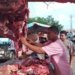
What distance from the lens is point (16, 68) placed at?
19.8 ft

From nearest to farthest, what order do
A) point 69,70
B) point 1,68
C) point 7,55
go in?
point 1,68 → point 69,70 → point 7,55

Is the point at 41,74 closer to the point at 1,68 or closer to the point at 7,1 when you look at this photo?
the point at 1,68

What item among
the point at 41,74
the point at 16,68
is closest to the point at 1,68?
the point at 16,68

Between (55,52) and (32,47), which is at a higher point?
(32,47)

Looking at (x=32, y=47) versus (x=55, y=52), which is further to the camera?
(x=55, y=52)

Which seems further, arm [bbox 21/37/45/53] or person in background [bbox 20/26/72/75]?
person in background [bbox 20/26/72/75]

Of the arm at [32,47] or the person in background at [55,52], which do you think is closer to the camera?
the arm at [32,47]

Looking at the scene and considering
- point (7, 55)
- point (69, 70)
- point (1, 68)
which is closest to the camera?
point (1, 68)

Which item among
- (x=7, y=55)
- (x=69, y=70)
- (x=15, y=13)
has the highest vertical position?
(x=15, y=13)

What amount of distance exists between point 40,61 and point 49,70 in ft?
0.70

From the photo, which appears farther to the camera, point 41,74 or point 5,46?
point 5,46

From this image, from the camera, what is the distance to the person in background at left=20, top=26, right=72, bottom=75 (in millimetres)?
6027

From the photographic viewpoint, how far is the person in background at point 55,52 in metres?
6.03

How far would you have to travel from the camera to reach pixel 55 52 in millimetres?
6168
